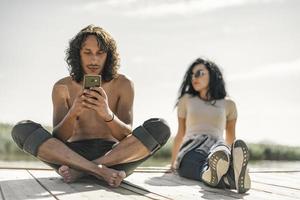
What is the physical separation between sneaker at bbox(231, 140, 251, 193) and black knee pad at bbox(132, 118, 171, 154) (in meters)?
0.56

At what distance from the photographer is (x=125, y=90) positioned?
11.9 feet

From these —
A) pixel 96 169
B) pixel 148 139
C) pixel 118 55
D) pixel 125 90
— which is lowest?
pixel 96 169

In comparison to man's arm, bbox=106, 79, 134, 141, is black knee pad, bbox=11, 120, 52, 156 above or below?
below

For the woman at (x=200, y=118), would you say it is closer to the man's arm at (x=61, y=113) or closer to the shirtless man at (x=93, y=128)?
the shirtless man at (x=93, y=128)

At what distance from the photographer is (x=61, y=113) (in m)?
3.53

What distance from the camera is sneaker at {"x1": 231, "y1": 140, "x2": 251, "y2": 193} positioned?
9.87 feet

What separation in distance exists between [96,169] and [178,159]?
114cm

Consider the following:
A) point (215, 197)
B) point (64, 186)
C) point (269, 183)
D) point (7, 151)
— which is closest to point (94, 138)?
point (64, 186)

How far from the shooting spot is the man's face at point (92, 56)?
11.9ft

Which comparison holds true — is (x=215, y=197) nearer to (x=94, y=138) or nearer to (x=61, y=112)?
(x=94, y=138)

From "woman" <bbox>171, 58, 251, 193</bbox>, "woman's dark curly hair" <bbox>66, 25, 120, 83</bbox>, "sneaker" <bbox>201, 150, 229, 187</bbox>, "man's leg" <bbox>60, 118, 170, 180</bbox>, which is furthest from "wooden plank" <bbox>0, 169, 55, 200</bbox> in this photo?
"woman" <bbox>171, 58, 251, 193</bbox>

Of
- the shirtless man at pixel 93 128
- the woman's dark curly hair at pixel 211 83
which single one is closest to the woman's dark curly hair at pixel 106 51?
the shirtless man at pixel 93 128

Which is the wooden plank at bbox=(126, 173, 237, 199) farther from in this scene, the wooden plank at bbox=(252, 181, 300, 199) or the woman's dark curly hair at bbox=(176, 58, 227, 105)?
the woman's dark curly hair at bbox=(176, 58, 227, 105)

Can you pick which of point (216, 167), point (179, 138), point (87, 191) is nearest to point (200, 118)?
point (179, 138)
